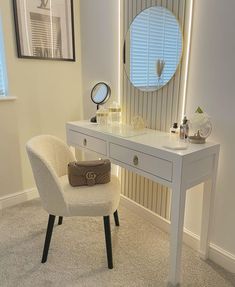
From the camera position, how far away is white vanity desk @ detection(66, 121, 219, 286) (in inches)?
51.0

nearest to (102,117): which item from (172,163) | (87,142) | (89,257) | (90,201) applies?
(87,142)

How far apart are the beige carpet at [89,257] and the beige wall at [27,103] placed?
0.44 m

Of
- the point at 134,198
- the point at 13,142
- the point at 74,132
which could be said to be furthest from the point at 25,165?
the point at 134,198

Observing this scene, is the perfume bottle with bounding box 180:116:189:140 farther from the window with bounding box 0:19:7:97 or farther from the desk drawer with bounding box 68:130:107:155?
the window with bounding box 0:19:7:97

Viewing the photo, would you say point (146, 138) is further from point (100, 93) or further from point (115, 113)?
point (100, 93)

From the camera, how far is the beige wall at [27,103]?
2.10 metres

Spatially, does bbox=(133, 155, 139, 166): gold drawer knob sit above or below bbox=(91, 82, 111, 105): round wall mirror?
below

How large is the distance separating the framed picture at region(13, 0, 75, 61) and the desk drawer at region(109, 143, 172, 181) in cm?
118

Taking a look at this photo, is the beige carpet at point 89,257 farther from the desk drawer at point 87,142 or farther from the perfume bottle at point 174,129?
the perfume bottle at point 174,129

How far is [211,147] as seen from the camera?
1412 millimetres

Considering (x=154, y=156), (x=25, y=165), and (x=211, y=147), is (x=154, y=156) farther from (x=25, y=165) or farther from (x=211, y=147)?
(x=25, y=165)

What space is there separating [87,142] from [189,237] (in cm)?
102

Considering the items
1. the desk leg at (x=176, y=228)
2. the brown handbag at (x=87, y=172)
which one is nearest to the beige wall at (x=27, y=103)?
the brown handbag at (x=87, y=172)

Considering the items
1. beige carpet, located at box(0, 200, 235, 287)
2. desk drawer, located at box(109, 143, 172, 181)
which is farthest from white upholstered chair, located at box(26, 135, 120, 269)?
desk drawer, located at box(109, 143, 172, 181)
